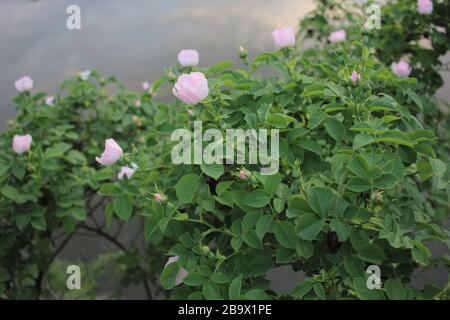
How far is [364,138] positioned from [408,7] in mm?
1296

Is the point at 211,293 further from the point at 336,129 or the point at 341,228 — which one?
the point at 336,129

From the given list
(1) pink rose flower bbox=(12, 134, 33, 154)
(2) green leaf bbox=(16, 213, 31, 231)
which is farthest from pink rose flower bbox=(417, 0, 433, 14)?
(2) green leaf bbox=(16, 213, 31, 231)

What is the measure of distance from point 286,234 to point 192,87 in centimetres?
37

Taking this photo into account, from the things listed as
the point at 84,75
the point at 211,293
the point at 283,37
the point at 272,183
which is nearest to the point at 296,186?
the point at 272,183

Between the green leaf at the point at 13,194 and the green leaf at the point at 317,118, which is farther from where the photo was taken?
the green leaf at the point at 13,194

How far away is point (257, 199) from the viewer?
1.32 metres

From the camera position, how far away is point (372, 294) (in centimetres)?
130

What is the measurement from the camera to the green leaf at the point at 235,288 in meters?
1.30

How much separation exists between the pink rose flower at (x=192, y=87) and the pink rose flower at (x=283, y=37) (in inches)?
13.1

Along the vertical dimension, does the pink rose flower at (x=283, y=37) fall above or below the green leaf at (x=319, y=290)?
above

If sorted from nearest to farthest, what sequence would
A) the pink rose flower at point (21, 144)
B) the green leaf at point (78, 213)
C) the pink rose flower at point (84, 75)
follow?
the pink rose flower at point (21, 144), the green leaf at point (78, 213), the pink rose flower at point (84, 75)

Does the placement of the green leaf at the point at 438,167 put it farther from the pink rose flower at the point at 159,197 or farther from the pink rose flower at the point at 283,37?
the pink rose flower at the point at 159,197

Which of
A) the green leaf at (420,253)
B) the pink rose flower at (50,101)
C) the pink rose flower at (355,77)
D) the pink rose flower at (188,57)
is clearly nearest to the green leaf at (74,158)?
the pink rose flower at (50,101)

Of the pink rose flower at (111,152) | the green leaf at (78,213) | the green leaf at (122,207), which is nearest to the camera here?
the pink rose flower at (111,152)
